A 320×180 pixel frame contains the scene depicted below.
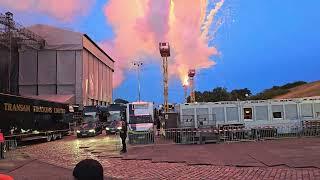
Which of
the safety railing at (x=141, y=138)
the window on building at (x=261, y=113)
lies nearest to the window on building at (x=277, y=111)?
the window on building at (x=261, y=113)

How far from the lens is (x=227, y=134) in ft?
117

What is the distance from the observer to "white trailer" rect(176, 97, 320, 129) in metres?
38.4

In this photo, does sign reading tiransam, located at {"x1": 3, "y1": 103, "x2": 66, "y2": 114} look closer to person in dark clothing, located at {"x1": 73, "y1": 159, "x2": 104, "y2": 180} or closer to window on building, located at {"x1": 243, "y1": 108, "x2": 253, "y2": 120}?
window on building, located at {"x1": 243, "y1": 108, "x2": 253, "y2": 120}

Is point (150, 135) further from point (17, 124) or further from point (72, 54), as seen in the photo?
point (72, 54)

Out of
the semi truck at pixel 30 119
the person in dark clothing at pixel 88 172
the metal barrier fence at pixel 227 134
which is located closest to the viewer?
the person in dark clothing at pixel 88 172

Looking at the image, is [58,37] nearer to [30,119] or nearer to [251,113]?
[30,119]

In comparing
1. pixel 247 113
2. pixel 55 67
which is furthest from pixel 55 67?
pixel 247 113

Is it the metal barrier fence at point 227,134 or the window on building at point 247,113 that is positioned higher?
the window on building at point 247,113

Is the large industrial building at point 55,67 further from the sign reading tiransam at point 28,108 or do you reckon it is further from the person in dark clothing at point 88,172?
the person in dark clothing at point 88,172

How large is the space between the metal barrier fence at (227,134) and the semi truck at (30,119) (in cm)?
810

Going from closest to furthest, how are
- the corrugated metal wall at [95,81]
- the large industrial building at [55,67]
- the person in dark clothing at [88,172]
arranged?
the person in dark clothing at [88,172] < the large industrial building at [55,67] < the corrugated metal wall at [95,81]

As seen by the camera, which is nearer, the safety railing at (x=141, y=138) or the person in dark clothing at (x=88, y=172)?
the person in dark clothing at (x=88, y=172)

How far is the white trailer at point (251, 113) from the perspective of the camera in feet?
126

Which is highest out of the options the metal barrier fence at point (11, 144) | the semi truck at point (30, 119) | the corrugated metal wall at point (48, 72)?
the corrugated metal wall at point (48, 72)
